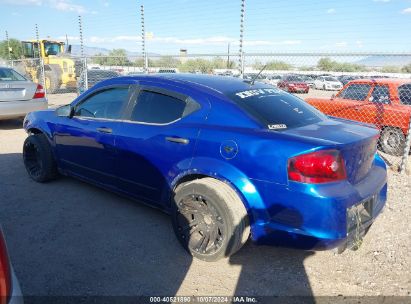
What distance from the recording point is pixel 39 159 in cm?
479

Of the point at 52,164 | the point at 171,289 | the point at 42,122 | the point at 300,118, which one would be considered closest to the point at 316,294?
the point at 171,289

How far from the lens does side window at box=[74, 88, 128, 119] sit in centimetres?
378

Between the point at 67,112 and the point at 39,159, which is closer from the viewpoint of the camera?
the point at 67,112

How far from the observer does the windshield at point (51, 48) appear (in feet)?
65.5

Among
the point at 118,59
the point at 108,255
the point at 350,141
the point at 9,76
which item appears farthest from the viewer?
the point at 118,59

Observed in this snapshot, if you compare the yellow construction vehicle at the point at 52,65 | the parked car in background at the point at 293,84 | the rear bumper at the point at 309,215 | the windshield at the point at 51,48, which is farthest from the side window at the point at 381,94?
the windshield at the point at 51,48

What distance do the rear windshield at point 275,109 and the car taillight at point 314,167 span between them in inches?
18.0

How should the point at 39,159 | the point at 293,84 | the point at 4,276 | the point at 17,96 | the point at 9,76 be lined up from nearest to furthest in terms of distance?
the point at 4,276, the point at 39,159, the point at 17,96, the point at 9,76, the point at 293,84

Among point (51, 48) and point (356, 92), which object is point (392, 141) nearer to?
point (356, 92)

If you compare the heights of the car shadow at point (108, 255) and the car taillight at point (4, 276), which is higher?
the car taillight at point (4, 276)

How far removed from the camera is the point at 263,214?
8.88 ft

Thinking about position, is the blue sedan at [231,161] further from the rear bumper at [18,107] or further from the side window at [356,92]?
the rear bumper at [18,107]

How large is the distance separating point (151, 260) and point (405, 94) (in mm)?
6262

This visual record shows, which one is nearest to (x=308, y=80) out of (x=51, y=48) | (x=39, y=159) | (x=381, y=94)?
(x=51, y=48)
